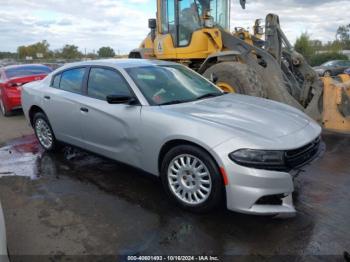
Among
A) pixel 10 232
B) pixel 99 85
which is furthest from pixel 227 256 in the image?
pixel 99 85

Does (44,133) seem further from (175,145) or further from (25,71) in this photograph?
(25,71)

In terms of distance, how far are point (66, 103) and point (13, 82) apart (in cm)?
547

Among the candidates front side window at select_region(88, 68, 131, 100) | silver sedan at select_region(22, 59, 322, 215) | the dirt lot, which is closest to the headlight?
silver sedan at select_region(22, 59, 322, 215)

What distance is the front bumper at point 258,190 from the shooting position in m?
3.24

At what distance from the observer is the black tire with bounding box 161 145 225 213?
136 inches

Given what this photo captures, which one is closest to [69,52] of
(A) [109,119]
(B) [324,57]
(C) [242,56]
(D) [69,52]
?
(D) [69,52]

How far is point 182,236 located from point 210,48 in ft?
18.3

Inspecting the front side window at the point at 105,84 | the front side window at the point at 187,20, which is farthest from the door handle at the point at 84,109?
the front side window at the point at 187,20

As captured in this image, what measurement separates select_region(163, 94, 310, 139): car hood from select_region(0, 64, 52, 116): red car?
7.11m

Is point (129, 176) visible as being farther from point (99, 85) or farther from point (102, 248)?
point (102, 248)

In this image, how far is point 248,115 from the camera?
381 centimetres

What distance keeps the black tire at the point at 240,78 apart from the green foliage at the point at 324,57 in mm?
36138

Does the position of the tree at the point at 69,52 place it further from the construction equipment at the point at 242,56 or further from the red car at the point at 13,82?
the construction equipment at the point at 242,56

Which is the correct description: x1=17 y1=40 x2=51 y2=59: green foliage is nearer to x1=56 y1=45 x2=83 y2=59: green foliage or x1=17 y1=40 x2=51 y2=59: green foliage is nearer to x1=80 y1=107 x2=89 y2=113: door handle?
x1=56 y1=45 x2=83 y2=59: green foliage
